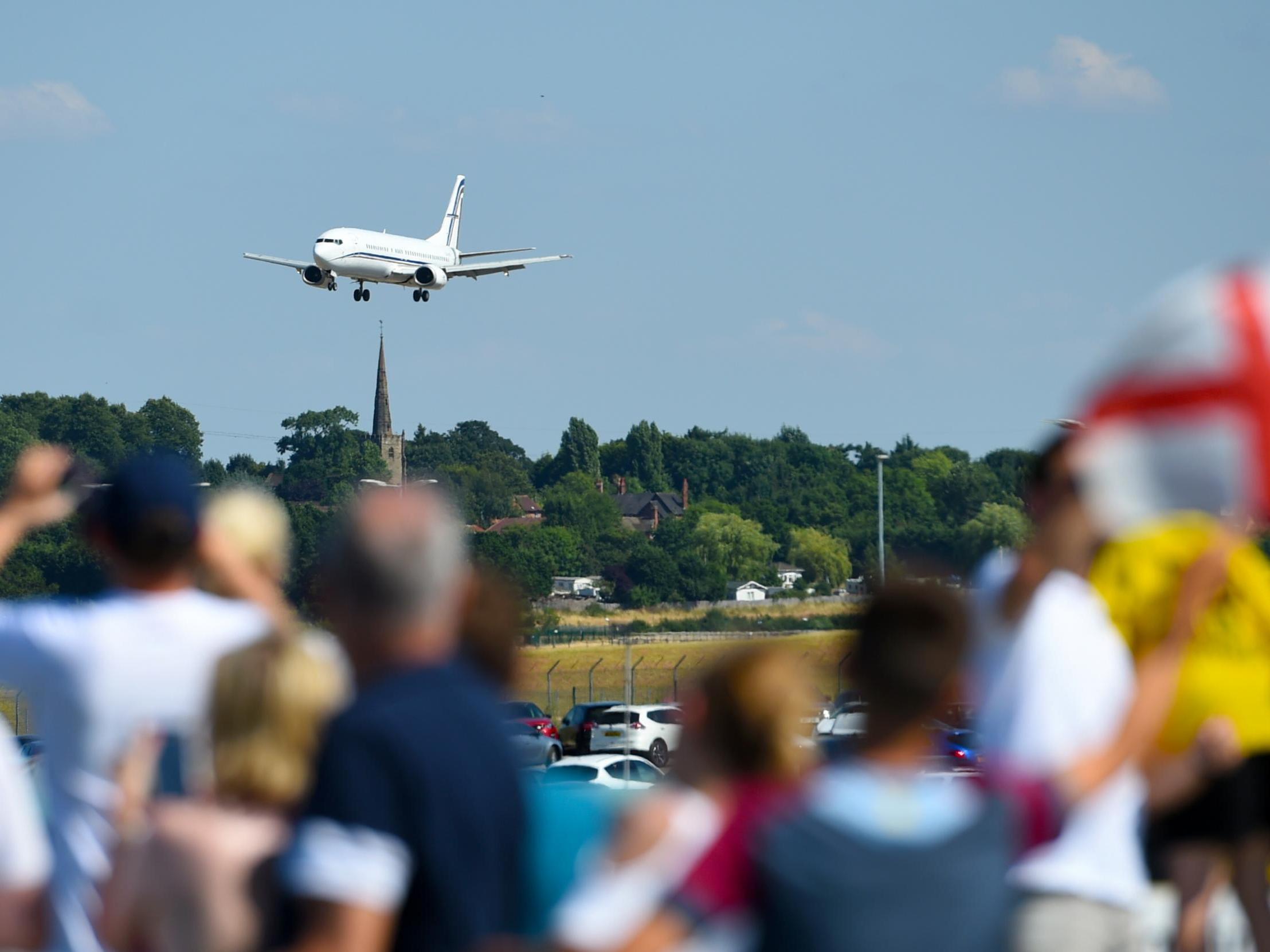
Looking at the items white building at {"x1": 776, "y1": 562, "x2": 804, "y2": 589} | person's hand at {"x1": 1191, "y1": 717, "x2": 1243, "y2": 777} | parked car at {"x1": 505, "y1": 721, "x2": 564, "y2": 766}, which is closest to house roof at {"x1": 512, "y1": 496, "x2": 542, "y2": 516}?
white building at {"x1": 776, "y1": 562, "x2": 804, "y2": 589}

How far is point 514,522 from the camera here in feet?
561

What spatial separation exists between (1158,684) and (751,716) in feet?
3.42

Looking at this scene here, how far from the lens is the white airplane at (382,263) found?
6003 cm

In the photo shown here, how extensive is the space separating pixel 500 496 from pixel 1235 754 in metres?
174

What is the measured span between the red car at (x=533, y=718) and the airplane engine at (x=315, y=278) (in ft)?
Answer: 88.8

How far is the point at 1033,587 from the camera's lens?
13.4 ft

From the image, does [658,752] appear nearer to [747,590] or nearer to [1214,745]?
[1214,745]

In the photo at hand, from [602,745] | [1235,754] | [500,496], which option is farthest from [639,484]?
[1235,754]

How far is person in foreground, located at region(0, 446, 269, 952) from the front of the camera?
152 inches

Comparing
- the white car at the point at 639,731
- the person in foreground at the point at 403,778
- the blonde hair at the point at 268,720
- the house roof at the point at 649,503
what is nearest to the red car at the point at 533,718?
the white car at the point at 639,731

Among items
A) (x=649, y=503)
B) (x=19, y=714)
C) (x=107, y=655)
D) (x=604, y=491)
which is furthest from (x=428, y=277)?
(x=604, y=491)

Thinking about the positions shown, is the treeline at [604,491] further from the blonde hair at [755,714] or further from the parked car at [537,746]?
the blonde hair at [755,714]

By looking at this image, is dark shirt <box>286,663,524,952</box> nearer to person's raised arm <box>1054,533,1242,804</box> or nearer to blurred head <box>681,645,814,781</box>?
blurred head <box>681,645,814,781</box>

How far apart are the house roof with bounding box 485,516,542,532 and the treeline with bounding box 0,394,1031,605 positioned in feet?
4.10
